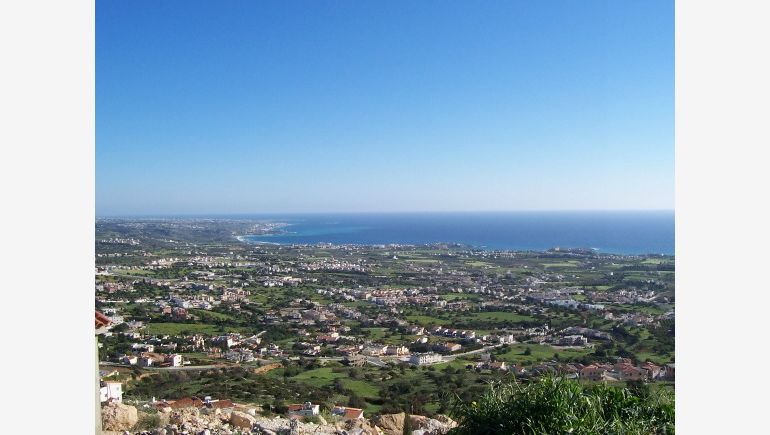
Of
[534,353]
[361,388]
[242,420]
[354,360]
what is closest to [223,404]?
[242,420]

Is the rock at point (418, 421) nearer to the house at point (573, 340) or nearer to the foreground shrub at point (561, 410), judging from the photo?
the foreground shrub at point (561, 410)

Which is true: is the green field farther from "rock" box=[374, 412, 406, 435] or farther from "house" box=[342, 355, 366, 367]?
"rock" box=[374, 412, 406, 435]

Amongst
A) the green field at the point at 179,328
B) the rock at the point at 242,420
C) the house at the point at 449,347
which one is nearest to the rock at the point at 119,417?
the rock at the point at 242,420

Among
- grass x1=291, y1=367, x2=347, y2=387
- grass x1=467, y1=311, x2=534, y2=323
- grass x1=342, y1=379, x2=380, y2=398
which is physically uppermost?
grass x1=467, y1=311, x2=534, y2=323

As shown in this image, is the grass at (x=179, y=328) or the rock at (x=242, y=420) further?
the grass at (x=179, y=328)

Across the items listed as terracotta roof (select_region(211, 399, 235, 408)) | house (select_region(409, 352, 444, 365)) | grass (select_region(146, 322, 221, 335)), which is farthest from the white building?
house (select_region(409, 352, 444, 365))

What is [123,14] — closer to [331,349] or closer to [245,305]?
[245,305]
